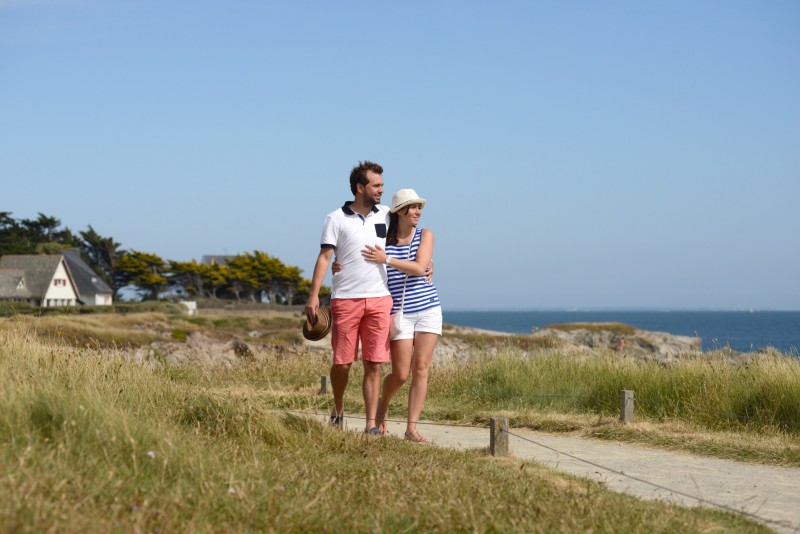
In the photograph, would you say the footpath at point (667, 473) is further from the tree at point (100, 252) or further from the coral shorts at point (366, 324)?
the tree at point (100, 252)

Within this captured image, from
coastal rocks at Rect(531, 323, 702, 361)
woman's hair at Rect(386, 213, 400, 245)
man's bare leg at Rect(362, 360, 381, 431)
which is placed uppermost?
woman's hair at Rect(386, 213, 400, 245)

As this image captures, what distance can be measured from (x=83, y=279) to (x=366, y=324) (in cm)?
6734

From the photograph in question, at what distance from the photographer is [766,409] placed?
975cm

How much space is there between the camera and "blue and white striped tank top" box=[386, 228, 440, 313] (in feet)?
25.5

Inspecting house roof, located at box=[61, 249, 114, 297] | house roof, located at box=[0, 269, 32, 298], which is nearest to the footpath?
house roof, located at box=[0, 269, 32, 298]

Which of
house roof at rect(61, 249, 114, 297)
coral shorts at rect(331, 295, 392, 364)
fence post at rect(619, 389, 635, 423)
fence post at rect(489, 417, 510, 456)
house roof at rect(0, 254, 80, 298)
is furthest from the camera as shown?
house roof at rect(61, 249, 114, 297)

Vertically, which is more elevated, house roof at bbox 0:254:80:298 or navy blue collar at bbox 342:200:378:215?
house roof at bbox 0:254:80:298

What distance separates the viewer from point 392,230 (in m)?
7.93

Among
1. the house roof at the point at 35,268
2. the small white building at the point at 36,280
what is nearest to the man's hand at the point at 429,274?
the small white building at the point at 36,280

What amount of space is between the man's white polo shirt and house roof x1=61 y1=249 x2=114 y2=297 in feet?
212

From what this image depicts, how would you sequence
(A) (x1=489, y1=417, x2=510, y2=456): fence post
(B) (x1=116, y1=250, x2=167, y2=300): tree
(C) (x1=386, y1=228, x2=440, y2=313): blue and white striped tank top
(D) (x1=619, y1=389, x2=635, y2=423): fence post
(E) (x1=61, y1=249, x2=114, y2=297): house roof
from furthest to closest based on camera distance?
(B) (x1=116, y1=250, x2=167, y2=300): tree < (E) (x1=61, y1=249, x2=114, y2=297): house roof < (D) (x1=619, y1=389, x2=635, y2=423): fence post < (C) (x1=386, y1=228, x2=440, y2=313): blue and white striped tank top < (A) (x1=489, y1=417, x2=510, y2=456): fence post

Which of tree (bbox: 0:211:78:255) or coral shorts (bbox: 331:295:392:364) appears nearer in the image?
coral shorts (bbox: 331:295:392:364)

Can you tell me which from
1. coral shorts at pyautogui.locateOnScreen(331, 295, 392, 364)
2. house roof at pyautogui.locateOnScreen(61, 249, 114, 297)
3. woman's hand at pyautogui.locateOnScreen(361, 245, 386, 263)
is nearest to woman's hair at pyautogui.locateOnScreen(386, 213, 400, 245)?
woman's hand at pyautogui.locateOnScreen(361, 245, 386, 263)

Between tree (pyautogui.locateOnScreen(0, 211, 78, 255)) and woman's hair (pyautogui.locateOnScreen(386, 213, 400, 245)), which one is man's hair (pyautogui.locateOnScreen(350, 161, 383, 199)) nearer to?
woman's hair (pyautogui.locateOnScreen(386, 213, 400, 245))
